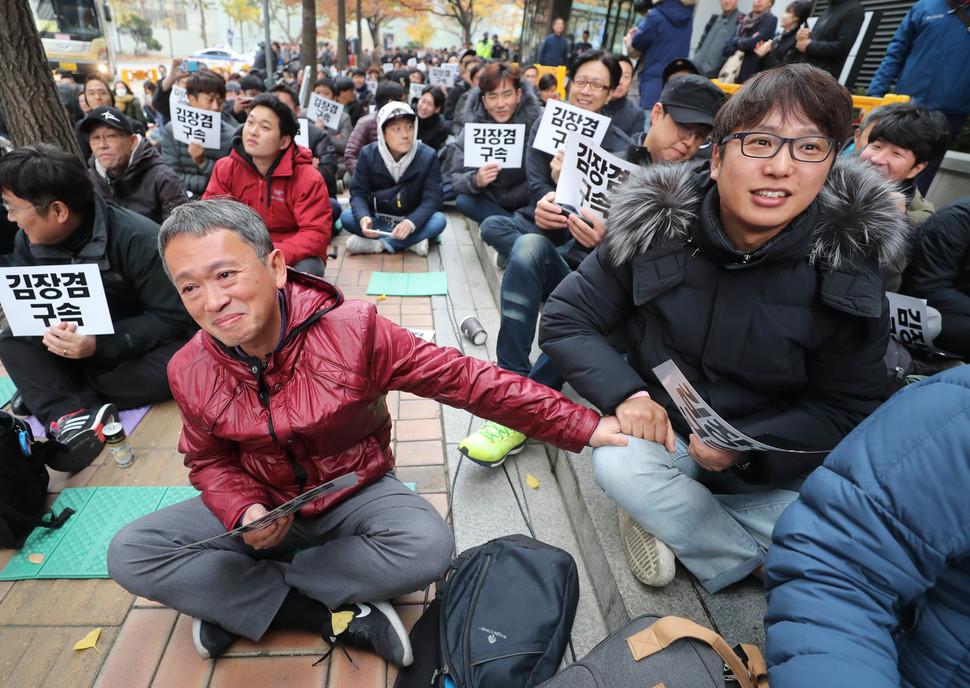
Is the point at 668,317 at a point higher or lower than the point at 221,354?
higher

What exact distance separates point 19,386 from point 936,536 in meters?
3.65

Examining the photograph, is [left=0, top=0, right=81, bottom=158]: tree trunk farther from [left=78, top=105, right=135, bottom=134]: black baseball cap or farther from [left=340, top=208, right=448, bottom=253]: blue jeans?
[left=340, top=208, right=448, bottom=253]: blue jeans

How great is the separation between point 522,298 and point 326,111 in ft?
19.1

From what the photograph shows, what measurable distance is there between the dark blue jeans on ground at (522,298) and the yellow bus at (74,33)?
14639mm

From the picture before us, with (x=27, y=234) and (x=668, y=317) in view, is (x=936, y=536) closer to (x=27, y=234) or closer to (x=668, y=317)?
(x=668, y=317)

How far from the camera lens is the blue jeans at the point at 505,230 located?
365 cm

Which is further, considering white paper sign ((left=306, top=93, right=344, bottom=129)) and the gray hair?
white paper sign ((left=306, top=93, right=344, bottom=129))

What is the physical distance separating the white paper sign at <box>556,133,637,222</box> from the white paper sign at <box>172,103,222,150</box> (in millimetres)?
3995

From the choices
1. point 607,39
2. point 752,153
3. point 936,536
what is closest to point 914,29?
point 752,153

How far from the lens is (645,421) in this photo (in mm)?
1680

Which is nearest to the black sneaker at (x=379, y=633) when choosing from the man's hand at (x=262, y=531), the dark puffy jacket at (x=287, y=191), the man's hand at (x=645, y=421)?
the man's hand at (x=262, y=531)

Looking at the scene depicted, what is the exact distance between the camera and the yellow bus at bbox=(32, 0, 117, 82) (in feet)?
42.4

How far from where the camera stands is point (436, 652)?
66.3 inches

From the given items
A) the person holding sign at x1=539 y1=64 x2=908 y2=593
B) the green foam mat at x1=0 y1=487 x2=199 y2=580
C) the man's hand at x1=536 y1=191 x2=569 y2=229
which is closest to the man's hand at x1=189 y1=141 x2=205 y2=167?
the green foam mat at x1=0 y1=487 x2=199 y2=580
